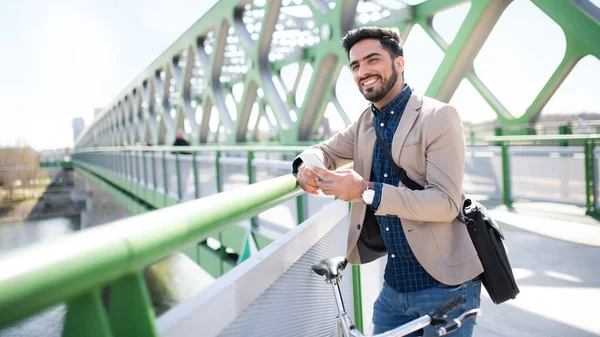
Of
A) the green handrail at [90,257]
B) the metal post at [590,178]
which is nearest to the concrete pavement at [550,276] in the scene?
the metal post at [590,178]

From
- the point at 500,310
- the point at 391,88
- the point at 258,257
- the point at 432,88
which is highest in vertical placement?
the point at 432,88

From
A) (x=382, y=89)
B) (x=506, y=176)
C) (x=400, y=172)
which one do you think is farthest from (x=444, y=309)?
(x=506, y=176)

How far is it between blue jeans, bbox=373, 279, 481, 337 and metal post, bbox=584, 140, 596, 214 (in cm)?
523

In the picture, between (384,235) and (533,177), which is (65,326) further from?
(533,177)

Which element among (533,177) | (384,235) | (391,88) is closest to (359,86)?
(391,88)

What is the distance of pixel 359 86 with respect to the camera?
175cm

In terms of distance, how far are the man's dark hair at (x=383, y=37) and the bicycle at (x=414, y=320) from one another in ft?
2.65

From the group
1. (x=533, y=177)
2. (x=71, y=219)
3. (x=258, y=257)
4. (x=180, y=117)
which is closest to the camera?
(x=258, y=257)

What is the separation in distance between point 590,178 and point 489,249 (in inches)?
211

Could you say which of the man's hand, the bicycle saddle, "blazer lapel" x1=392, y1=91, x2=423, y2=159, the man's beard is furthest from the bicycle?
the man's beard

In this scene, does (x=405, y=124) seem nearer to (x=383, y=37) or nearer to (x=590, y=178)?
(x=383, y=37)

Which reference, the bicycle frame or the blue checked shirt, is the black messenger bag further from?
the bicycle frame

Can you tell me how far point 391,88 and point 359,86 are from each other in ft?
0.40

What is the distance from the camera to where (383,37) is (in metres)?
1.68
